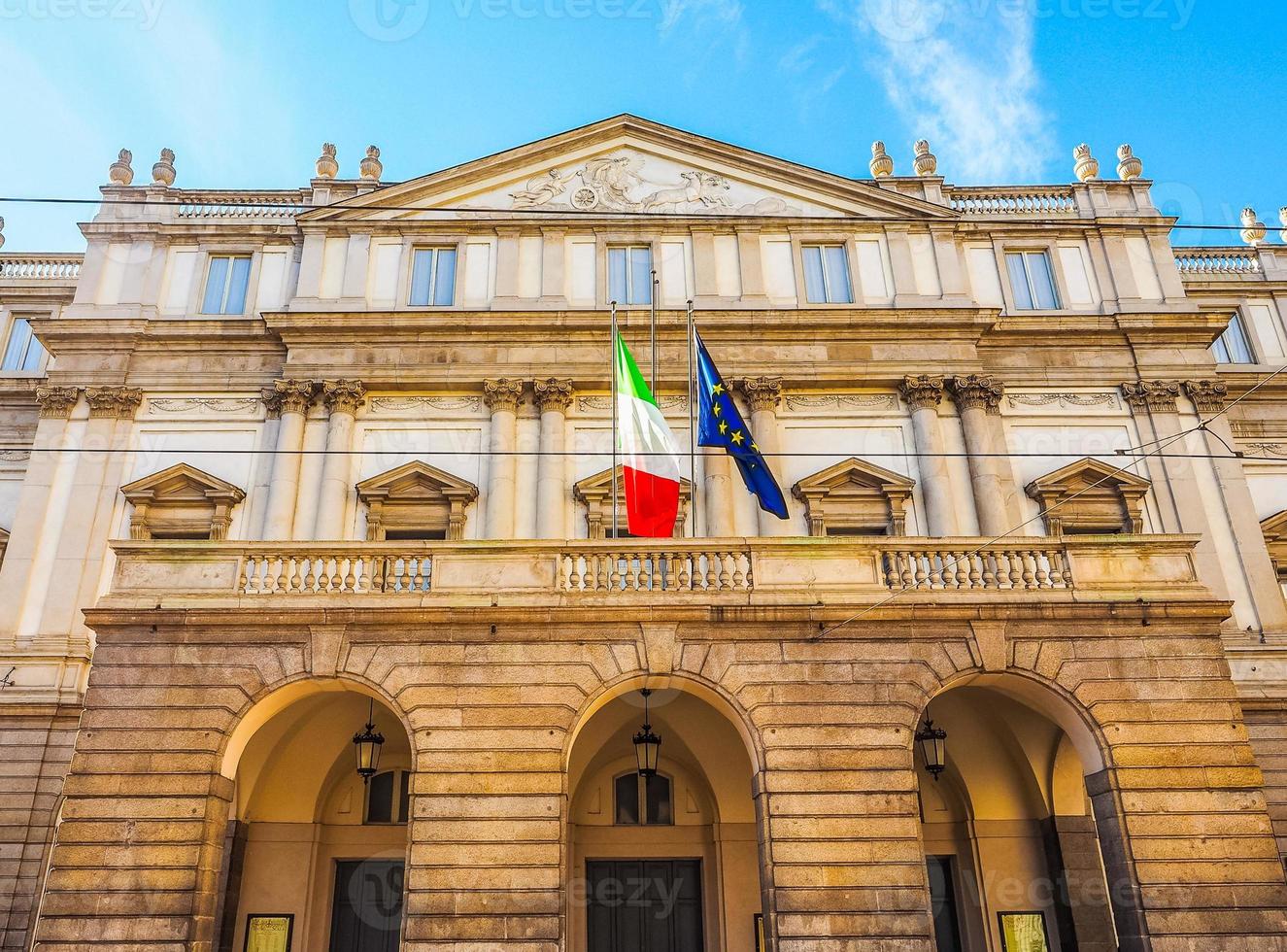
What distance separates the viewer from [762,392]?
76.0 ft

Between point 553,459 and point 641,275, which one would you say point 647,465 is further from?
point 641,275

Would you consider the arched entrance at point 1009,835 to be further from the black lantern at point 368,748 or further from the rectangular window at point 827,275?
the rectangular window at point 827,275

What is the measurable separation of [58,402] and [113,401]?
4.09ft

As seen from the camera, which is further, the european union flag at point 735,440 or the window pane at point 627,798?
the window pane at point 627,798

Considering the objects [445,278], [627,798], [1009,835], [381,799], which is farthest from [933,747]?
[445,278]

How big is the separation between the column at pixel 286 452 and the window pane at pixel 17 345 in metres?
8.34

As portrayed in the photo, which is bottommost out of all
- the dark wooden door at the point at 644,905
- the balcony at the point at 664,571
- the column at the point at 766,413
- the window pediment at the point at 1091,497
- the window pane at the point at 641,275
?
the dark wooden door at the point at 644,905

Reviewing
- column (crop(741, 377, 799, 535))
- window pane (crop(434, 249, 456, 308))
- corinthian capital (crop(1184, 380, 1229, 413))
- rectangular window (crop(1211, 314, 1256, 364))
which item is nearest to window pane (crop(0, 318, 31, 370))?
window pane (crop(434, 249, 456, 308))

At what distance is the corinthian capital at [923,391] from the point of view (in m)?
23.1

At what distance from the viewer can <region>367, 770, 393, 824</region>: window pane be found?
63.3ft

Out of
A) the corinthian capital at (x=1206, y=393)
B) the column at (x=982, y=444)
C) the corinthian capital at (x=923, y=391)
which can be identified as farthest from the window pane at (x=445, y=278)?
the corinthian capital at (x=1206, y=393)

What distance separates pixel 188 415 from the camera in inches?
920

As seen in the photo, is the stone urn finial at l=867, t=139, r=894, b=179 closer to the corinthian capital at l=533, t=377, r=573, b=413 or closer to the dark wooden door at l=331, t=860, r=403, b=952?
the corinthian capital at l=533, t=377, r=573, b=413

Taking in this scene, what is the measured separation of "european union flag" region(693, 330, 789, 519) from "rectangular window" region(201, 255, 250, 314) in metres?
13.3
